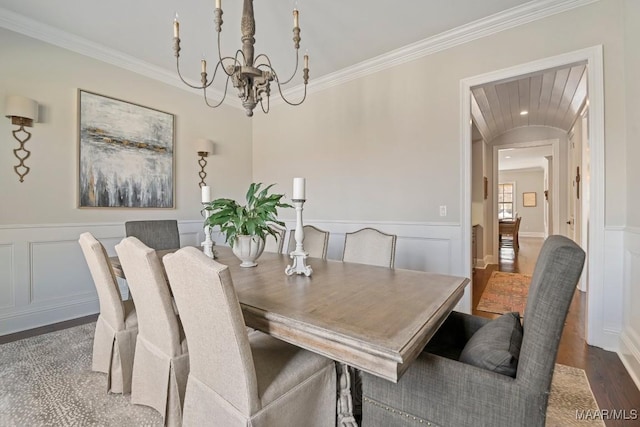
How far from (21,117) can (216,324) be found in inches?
117

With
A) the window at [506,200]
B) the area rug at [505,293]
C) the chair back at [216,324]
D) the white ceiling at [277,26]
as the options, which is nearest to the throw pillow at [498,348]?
the chair back at [216,324]

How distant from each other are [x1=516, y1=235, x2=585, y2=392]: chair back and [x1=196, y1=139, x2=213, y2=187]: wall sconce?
3.83 m

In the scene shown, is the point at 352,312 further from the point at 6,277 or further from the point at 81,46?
the point at 81,46

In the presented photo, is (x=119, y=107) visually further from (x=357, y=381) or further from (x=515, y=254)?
(x=515, y=254)

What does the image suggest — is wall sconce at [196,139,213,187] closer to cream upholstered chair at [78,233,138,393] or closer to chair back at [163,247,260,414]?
cream upholstered chair at [78,233,138,393]

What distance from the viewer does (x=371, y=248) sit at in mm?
2268

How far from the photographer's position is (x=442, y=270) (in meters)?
2.85

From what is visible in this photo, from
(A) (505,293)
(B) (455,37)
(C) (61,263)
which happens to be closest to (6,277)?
(C) (61,263)

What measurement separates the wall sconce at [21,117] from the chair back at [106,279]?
1665 millimetres

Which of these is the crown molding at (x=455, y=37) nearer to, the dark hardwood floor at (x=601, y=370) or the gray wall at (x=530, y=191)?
the dark hardwood floor at (x=601, y=370)

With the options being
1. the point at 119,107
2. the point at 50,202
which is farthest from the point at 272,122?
the point at 50,202

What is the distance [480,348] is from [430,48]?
2.89m

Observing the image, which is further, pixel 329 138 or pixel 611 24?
pixel 329 138

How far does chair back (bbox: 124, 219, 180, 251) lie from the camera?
2791 mm
